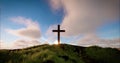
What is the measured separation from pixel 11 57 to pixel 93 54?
30.9 ft

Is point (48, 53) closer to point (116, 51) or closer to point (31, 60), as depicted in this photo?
point (31, 60)

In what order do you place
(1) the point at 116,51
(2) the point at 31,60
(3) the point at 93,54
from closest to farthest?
(2) the point at 31,60, (3) the point at 93,54, (1) the point at 116,51

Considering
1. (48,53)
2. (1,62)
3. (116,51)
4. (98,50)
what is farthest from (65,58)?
(116,51)

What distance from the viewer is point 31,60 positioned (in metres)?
16.2

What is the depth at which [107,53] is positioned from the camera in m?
24.5

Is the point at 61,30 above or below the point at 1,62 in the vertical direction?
above

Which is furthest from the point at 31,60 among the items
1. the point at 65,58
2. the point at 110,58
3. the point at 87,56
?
the point at 110,58

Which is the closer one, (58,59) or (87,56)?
(58,59)

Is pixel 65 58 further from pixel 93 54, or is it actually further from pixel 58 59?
pixel 93 54

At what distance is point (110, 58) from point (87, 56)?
2240mm

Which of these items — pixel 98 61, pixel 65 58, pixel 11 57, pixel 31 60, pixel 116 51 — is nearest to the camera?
pixel 31 60

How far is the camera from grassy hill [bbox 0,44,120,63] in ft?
55.3

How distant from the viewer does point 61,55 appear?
63.0 feet

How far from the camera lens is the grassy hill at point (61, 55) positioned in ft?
55.3
